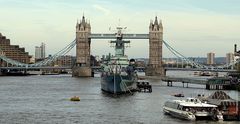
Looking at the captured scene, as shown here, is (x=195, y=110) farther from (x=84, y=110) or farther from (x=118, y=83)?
(x=118, y=83)

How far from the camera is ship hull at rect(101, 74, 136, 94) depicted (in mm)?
103938

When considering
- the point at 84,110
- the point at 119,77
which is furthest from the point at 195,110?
the point at 119,77

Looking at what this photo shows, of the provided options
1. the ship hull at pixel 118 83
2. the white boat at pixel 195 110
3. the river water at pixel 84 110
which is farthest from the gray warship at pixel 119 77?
the white boat at pixel 195 110

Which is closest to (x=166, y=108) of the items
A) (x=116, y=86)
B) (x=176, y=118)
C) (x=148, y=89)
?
(x=176, y=118)

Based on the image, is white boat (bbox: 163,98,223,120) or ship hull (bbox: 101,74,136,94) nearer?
white boat (bbox: 163,98,223,120)

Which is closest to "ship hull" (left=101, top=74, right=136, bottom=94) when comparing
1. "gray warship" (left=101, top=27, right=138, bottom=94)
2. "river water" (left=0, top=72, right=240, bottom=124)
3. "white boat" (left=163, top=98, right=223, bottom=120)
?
"gray warship" (left=101, top=27, right=138, bottom=94)

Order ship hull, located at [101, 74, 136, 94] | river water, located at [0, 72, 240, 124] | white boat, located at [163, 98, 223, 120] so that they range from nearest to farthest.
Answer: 1. white boat, located at [163, 98, 223, 120]
2. river water, located at [0, 72, 240, 124]
3. ship hull, located at [101, 74, 136, 94]

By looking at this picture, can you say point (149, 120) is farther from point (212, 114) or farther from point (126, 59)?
point (126, 59)

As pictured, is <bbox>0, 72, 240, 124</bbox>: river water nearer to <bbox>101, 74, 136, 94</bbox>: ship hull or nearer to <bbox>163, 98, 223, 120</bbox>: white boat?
<bbox>163, 98, 223, 120</bbox>: white boat

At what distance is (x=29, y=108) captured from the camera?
78312 millimetres

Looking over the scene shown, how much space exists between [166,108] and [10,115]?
694 inches

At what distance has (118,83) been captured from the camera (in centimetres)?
10444

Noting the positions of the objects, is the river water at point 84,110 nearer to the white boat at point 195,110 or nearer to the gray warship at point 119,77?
the white boat at point 195,110

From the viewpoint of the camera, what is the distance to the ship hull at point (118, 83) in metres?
104
